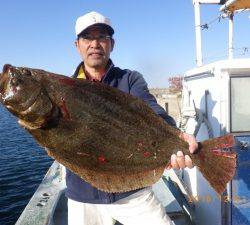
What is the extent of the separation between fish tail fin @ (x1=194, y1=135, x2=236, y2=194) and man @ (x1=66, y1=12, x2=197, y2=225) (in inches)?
26.4

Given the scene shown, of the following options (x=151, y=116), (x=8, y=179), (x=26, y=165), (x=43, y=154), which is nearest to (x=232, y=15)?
(x=151, y=116)

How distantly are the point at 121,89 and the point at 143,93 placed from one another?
244 mm

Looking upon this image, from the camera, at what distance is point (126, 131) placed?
315 cm

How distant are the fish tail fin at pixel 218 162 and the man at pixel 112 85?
67 cm

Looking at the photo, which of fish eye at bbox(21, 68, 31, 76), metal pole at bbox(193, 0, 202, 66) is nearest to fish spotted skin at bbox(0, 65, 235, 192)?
fish eye at bbox(21, 68, 31, 76)

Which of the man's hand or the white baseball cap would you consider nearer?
the man's hand

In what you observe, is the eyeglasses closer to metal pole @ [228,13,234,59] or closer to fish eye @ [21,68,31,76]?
fish eye @ [21,68,31,76]

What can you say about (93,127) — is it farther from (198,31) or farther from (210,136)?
(198,31)

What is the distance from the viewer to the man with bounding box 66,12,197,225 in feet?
A: 12.2

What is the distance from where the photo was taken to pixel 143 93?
3725 mm

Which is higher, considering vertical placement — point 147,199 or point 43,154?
point 147,199

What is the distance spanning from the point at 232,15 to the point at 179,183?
134 inches

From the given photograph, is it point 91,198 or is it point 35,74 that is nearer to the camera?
point 35,74

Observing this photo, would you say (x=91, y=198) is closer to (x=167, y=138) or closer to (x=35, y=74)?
(x=167, y=138)
